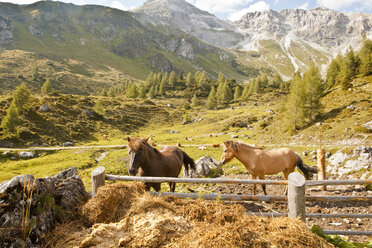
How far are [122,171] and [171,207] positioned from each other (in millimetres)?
17411

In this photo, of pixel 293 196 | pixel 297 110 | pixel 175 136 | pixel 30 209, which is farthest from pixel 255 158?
pixel 175 136

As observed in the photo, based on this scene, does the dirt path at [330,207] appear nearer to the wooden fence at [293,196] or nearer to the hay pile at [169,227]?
the wooden fence at [293,196]

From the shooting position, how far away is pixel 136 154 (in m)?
7.84

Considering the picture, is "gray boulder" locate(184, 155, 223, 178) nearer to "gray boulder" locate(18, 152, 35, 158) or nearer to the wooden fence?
the wooden fence

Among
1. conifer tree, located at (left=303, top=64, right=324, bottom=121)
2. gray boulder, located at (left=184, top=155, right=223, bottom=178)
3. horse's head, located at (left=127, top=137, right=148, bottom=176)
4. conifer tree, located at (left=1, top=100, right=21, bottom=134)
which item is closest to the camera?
horse's head, located at (left=127, top=137, right=148, bottom=176)

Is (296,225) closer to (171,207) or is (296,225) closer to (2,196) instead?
(171,207)

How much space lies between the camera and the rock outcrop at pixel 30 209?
379 centimetres

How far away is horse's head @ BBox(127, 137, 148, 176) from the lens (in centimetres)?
763

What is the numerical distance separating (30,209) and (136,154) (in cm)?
390

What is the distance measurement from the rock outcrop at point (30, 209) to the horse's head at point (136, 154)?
2.52m

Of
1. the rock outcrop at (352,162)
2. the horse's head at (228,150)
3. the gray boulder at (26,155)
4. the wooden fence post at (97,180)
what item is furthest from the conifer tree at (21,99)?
the rock outcrop at (352,162)

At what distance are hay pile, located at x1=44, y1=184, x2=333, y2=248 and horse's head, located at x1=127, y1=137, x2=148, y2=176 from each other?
7.07 ft

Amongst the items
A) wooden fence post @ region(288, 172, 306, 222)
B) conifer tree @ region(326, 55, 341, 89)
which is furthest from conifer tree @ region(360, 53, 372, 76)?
wooden fence post @ region(288, 172, 306, 222)

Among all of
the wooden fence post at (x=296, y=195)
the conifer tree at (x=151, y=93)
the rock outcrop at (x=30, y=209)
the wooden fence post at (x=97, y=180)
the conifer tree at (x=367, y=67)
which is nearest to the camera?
the rock outcrop at (x=30, y=209)
